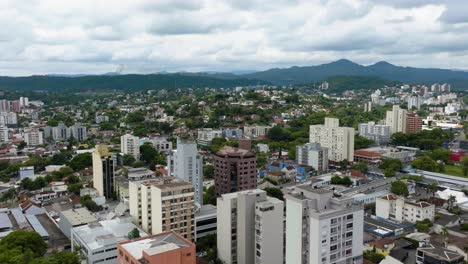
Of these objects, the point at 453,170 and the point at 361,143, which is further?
the point at 361,143

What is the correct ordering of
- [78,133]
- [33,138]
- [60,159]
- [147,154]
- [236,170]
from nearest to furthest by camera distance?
[236,170] → [60,159] → [147,154] → [33,138] → [78,133]

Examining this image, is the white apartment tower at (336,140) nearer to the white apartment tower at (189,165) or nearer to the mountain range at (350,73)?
the white apartment tower at (189,165)

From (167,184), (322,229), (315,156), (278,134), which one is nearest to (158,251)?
(322,229)

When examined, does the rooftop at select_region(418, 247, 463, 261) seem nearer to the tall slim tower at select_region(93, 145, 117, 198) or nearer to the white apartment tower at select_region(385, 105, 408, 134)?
the tall slim tower at select_region(93, 145, 117, 198)

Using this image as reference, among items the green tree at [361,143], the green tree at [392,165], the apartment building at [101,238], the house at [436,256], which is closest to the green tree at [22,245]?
the apartment building at [101,238]

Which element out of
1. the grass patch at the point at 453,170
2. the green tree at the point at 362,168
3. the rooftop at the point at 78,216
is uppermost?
the rooftop at the point at 78,216

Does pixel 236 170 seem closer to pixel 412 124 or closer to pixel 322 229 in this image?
pixel 322 229

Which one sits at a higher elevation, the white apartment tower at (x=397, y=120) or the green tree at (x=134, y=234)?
the white apartment tower at (x=397, y=120)
